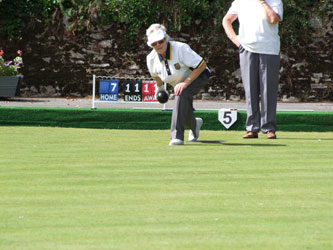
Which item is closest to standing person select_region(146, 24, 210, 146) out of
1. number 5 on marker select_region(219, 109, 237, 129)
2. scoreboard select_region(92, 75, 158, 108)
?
number 5 on marker select_region(219, 109, 237, 129)

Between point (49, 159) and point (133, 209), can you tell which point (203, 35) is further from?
point (133, 209)

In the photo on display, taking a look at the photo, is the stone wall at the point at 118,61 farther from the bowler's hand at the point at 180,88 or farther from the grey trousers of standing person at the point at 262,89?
the bowler's hand at the point at 180,88

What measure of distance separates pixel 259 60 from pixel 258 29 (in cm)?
30

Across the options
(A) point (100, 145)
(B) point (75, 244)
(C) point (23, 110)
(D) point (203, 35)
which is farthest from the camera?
(D) point (203, 35)

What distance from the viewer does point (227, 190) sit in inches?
159

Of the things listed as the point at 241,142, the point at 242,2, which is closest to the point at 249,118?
the point at 241,142

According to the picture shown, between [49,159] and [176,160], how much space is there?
909mm

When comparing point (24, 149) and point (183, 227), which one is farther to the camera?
point (24, 149)

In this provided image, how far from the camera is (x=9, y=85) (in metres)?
13.3

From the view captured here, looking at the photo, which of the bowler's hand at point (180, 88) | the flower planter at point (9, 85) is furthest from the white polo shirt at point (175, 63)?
the flower planter at point (9, 85)

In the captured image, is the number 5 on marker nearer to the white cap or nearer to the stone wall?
the white cap

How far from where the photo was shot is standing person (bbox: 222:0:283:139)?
7.14 meters

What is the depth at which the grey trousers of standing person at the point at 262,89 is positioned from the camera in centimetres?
719

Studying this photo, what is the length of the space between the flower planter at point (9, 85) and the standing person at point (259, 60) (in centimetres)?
684
